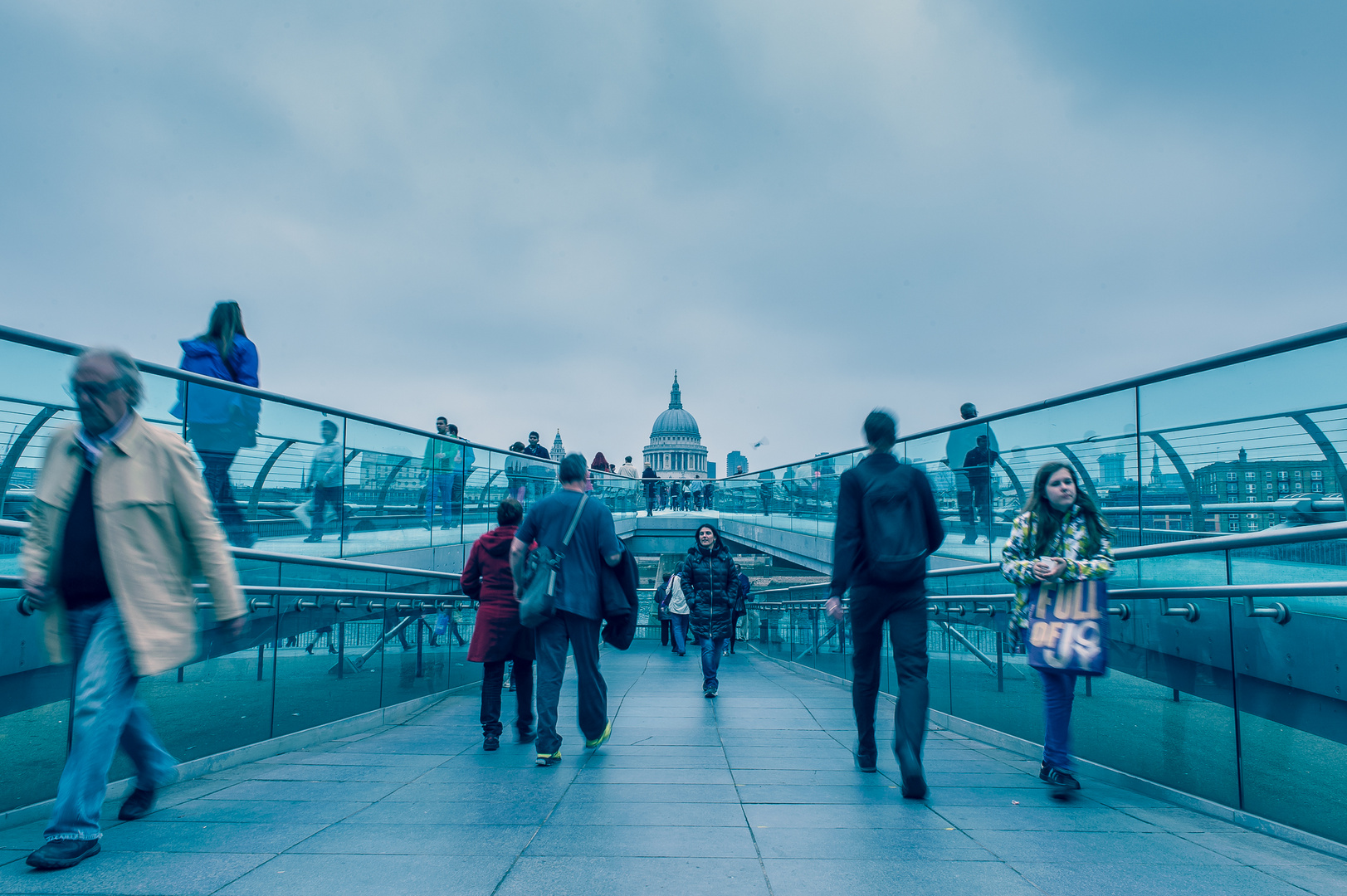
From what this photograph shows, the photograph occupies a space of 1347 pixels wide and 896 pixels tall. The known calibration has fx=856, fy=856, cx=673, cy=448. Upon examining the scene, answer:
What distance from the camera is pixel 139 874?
2682 mm

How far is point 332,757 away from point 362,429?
330 centimetres

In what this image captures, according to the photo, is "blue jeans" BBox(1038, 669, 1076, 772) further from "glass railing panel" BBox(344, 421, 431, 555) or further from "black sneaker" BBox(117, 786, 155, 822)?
"glass railing panel" BBox(344, 421, 431, 555)

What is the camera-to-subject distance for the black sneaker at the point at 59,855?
2689mm

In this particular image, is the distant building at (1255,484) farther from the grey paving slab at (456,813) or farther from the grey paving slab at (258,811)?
the grey paving slab at (258,811)

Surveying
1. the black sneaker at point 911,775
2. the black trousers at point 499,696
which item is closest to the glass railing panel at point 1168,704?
the black sneaker at point 911,775

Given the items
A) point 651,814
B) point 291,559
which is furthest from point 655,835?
point 291,559

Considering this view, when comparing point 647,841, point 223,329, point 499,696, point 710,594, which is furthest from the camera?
point 710,594

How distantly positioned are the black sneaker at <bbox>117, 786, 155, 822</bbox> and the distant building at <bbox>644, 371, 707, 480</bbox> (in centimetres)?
12485

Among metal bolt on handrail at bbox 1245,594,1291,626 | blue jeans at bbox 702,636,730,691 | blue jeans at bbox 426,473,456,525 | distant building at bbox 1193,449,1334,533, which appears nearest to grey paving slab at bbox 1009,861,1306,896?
metal bolt on handrail at bbox 1245,594,1291,626

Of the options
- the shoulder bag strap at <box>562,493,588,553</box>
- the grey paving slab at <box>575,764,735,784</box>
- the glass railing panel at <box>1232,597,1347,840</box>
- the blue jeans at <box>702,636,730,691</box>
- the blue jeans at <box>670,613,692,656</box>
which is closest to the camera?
the glass railing panel at <box>1232,597,1347,840</box>

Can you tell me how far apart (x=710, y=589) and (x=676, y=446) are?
131 meters

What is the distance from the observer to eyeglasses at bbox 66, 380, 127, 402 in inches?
114

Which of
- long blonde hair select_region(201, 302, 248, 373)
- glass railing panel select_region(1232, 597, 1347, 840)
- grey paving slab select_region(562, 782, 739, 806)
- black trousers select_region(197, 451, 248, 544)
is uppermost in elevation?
long blonde hair select_region(201, 302, 248, 373)

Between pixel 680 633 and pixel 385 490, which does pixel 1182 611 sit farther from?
pixel 680 633
